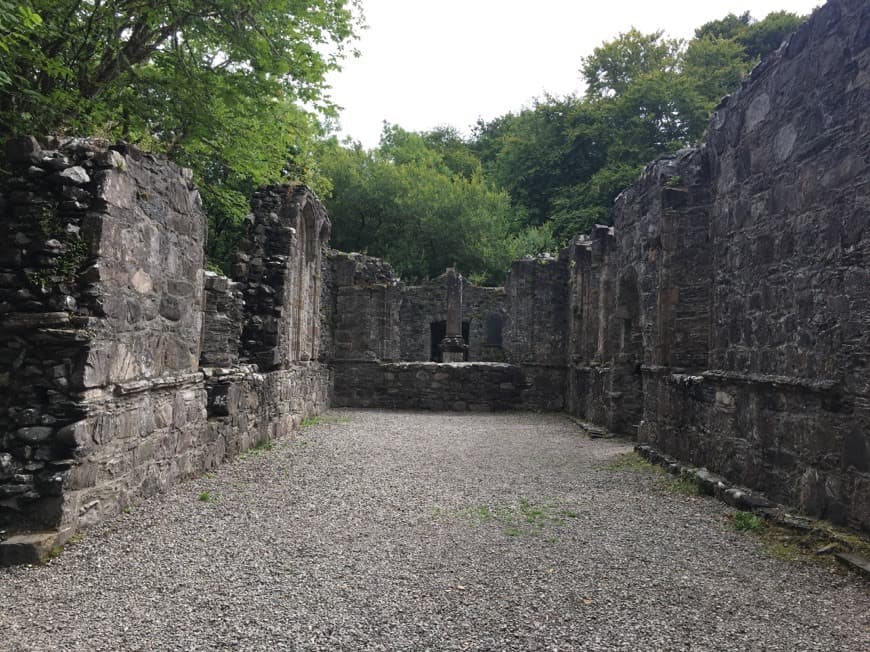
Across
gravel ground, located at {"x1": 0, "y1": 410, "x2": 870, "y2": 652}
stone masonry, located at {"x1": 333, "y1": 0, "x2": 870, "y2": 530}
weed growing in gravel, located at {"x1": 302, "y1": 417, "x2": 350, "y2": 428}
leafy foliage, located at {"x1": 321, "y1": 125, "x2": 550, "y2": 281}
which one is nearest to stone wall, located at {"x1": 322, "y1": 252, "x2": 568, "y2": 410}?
A: weed growing in gravel, located at {"x1": 302, "y1": 417, "x2": 350, "y2": 428}

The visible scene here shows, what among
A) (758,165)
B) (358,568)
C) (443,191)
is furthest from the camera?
(443,191)

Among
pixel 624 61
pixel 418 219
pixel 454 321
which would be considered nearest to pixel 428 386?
pixel 454 321

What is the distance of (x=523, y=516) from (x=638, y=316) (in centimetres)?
679

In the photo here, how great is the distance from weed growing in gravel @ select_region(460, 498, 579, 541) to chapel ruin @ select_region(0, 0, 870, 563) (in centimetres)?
198

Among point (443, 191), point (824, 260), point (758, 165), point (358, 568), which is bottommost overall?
point (358, 568)

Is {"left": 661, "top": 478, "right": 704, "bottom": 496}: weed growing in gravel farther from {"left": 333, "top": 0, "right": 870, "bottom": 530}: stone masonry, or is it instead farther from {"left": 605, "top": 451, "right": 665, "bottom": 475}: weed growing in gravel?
{"left": 605, "top": 451, "right": 665, "bottom": 475}: weed growing in gravel

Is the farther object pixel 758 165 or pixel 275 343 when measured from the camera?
pixel 275 343

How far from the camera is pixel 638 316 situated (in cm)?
1175

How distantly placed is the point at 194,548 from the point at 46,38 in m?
8.32

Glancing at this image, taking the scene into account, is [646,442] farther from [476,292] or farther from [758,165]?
[476,292]

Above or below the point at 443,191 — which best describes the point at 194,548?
below

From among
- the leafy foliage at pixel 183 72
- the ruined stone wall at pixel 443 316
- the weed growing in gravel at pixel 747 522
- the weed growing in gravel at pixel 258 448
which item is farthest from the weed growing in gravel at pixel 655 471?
the ruined stone wall at pixel 443 316

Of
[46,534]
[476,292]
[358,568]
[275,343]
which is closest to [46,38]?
[275,343]

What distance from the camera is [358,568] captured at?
14.3 ft
